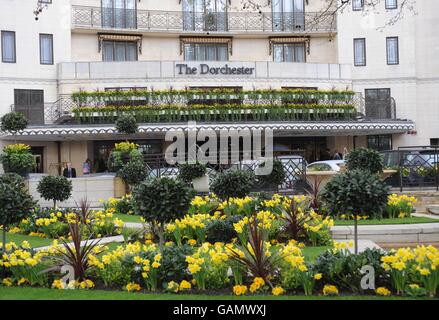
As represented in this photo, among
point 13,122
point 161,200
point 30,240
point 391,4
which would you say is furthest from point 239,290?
point 391,4

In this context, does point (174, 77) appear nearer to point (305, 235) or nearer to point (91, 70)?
point (91, 70)

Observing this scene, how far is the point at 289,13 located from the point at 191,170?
23162 mm

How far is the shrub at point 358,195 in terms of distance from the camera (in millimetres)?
8930

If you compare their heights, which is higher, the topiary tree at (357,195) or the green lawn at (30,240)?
the topiary tree at (357,195)

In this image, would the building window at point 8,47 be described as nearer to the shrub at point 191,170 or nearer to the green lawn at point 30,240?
the shrub at point 191,170

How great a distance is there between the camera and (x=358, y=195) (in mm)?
8930

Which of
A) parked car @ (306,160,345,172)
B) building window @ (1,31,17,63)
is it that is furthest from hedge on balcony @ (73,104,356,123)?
parked car @ (306,160,345,172)

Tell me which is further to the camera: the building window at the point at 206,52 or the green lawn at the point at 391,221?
the building window at the point at 206,52

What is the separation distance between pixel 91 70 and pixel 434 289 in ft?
91.0

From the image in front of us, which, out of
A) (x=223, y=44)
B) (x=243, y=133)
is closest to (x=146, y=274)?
(x=243, y=133)

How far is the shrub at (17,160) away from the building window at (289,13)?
2032 centimetres

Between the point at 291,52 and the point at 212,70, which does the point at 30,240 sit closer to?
the point at 212,70

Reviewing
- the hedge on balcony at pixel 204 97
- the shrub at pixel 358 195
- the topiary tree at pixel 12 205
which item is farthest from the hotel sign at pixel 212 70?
the shrub at pixel 358 195
